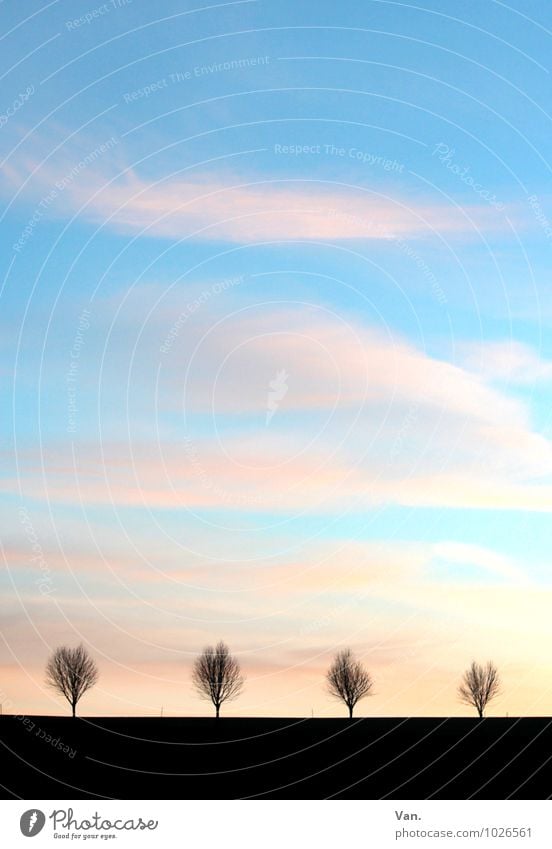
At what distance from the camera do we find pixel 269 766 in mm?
75062

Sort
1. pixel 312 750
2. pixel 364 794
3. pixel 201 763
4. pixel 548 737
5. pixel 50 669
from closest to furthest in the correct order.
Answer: pixel 364 794 < pixel 201 763 < pixel 312 750 < pixel 548 737 < pixel 50 669

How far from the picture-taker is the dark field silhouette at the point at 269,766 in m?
62.5

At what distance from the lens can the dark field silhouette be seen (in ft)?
205

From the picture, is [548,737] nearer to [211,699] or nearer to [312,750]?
[312,750]

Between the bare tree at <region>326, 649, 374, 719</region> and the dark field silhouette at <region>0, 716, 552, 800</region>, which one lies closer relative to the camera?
the dark field silhouette at <region>0, 716, 552, 800</region>

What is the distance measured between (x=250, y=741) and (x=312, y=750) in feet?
37.4

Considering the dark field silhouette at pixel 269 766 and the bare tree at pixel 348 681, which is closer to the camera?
the dark field silhouette at pixel 269 766

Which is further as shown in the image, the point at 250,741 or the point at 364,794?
the point at 250,741

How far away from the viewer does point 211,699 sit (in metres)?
149

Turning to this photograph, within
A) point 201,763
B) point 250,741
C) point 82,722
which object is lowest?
point 201,763

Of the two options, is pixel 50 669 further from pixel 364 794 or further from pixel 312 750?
pixel 364 794

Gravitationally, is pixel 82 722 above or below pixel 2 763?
above
